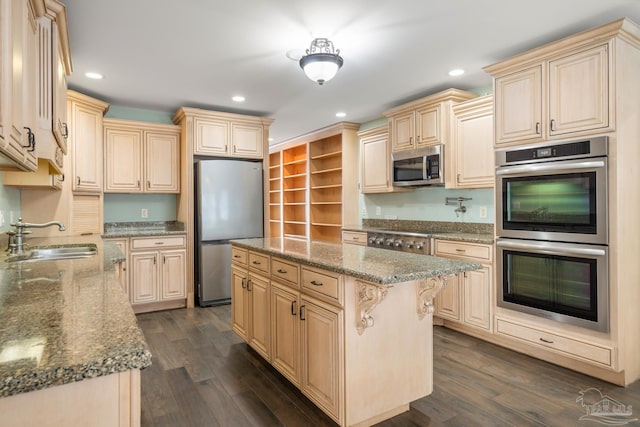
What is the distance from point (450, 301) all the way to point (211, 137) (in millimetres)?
3375

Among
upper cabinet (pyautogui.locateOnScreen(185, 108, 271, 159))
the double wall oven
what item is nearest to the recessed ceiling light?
upper cabinet (pyautogui.locateOnScreen(185, 108, 271, 159))

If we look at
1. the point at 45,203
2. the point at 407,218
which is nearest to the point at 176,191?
the point at 45,203

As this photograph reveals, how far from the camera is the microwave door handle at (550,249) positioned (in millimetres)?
2484

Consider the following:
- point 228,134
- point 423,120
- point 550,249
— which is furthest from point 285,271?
point 228,134

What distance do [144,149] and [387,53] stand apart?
3.15 m

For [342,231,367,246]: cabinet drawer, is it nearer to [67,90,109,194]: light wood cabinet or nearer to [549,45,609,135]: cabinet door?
[549,45,609,135]: cabinet door

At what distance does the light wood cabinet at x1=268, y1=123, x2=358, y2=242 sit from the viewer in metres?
5.58

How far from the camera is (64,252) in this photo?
2738 mm

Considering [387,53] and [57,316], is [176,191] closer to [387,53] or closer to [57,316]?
[387,53]

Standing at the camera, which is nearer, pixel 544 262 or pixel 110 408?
pixel 110 408

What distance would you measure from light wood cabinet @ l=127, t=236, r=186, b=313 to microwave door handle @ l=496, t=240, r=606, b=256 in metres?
3.49

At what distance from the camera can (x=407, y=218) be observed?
4.82 metres

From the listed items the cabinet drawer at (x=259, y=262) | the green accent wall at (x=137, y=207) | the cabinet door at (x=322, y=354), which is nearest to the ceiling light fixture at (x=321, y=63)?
the cabinet drawer at (x=259, y=262)

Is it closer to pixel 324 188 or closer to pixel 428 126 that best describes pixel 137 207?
pixel 324 188
